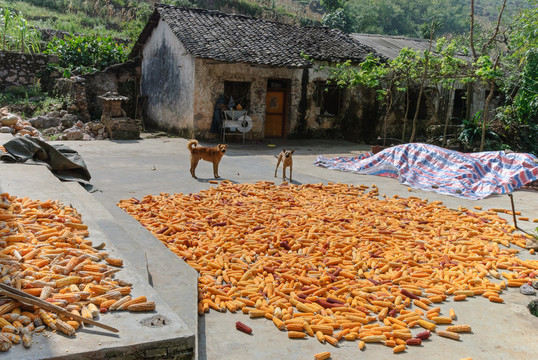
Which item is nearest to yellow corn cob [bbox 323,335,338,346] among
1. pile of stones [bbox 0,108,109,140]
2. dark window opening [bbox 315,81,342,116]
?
pile of stones [bbox 0,108,109,140]

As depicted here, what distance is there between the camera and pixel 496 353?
3.25m

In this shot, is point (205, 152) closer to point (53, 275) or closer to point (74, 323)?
point (53, 275)

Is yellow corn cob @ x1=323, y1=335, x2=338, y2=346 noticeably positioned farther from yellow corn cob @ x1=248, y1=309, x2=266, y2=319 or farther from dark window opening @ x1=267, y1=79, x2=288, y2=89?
dark window opening @ x1=267, y1=79, x2=288, y2=89

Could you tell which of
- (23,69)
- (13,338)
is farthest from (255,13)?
(13,338)

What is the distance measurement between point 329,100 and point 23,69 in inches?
483

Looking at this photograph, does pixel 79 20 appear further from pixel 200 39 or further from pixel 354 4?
pixel 354 4

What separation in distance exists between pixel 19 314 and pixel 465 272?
4059mm

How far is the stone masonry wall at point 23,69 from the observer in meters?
18.0

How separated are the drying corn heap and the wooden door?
10.3 m

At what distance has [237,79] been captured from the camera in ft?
53.3

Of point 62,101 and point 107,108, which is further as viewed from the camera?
point 62,101

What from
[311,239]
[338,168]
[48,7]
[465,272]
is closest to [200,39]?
[338,168]

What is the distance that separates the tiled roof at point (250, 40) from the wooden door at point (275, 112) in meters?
1.66

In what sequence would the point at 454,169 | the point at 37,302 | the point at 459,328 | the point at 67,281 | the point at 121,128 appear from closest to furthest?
the point at 37,302 → the point at 67,281 → the point at 459,328 → the point at 454,169 → the point at 121,128
